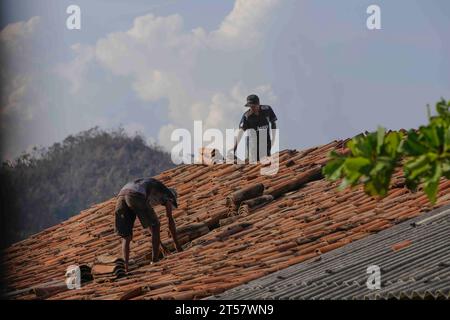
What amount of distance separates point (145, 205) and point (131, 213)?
343 mm

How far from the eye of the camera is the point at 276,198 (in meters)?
19.3

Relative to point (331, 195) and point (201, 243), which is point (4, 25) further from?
point (331, 195)

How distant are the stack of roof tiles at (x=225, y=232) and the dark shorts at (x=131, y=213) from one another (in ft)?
1.43

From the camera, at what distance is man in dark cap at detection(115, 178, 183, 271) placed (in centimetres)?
1727

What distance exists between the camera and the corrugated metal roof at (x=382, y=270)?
12.6 m

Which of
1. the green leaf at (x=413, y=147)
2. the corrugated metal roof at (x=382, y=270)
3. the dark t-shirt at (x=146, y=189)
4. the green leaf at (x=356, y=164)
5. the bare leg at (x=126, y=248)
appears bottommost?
the corrugated metal roof at (x=382, y=270)

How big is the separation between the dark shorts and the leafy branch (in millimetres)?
6855

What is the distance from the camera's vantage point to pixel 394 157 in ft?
34.5

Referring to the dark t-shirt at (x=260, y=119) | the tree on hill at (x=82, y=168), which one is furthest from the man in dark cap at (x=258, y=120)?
the tree on hill at (x=82, y=168)

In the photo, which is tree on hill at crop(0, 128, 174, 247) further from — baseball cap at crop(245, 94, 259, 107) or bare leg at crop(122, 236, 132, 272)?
bare leg at crop(122, 236, 132, 272)

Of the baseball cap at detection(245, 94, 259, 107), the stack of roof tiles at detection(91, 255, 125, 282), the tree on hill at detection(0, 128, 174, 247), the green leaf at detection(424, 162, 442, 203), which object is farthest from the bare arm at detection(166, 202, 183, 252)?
the tree on hill at detection(0, 128, 174, 247)

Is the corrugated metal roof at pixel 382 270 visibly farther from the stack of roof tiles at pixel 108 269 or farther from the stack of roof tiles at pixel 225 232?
the stack of roof tiles at pixel 108 269

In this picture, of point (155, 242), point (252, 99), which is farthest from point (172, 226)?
point (252, 99)
